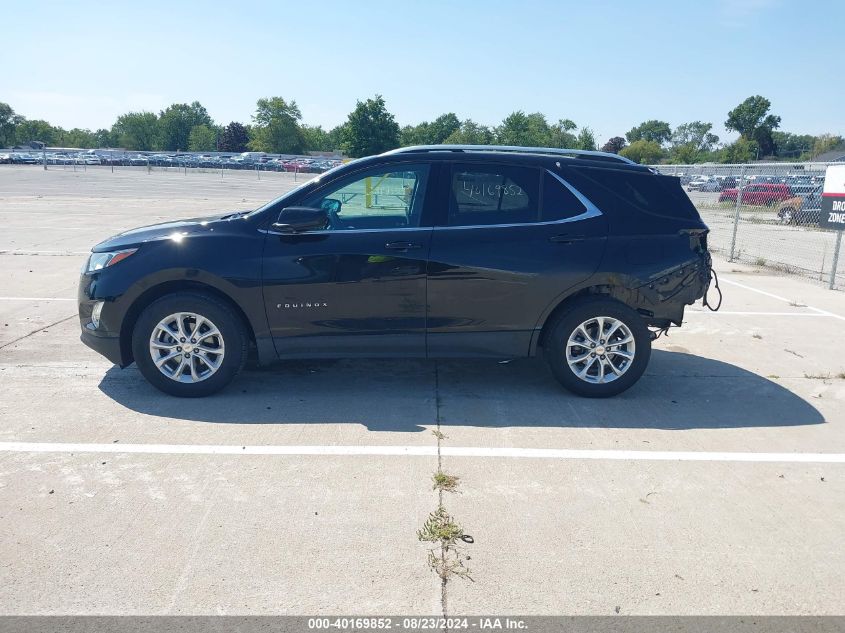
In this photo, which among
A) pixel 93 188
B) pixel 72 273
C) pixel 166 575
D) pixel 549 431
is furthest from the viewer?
pixel 93 188

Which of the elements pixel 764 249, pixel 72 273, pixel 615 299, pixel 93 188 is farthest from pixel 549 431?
pixel 93 188

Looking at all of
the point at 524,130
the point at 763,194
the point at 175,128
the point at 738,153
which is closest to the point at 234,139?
the point at 175,128

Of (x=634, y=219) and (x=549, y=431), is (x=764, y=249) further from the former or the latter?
(x=549, y=431)

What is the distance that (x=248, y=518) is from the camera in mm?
3572

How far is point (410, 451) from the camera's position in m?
4.40

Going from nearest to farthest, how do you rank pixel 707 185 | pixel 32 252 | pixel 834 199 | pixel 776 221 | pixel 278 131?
pixel 834 199 → pixel 32 252 → pixel 776 221 → pixel 707 185 → pixel 278 131

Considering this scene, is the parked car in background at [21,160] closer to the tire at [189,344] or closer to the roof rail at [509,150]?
the tire at [189,344]

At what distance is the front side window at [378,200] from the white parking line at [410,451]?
1.75 metres

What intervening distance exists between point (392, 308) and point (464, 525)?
206cm

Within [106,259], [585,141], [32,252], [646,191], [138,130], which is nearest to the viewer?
[106,259]

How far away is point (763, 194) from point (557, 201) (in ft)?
79.1

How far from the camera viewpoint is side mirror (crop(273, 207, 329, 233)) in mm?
5023

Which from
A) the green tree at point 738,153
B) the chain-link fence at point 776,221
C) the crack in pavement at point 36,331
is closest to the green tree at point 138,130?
the green tree at point 738,153

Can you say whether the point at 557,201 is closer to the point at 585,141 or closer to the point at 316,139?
the point at 585,141
